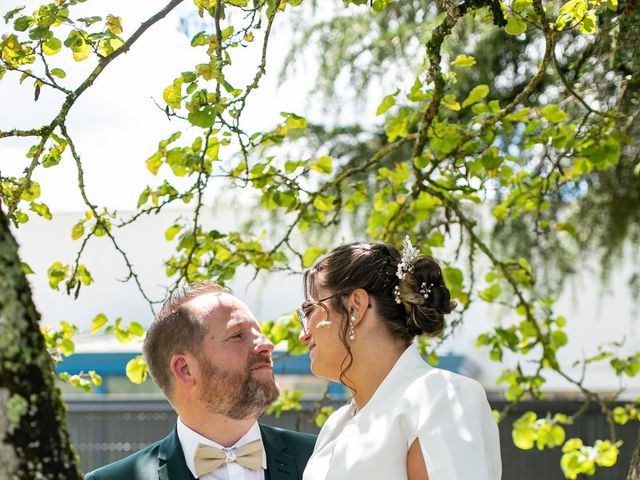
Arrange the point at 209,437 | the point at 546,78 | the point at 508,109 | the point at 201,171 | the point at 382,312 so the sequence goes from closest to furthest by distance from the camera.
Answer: the point at 382,312, the point at 209,437, the point at 201,171, the point at 508,109, the point at 546,78

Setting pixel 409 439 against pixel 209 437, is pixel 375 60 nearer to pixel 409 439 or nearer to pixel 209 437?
pixel 209 437

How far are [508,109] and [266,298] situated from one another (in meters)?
8.23

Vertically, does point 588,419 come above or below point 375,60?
below

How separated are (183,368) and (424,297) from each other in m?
1.01

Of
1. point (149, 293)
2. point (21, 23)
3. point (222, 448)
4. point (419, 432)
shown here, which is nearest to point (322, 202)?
point (222, 448)

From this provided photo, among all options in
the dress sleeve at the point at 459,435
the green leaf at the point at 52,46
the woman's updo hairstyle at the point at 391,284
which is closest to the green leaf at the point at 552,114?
the woman's updo hairstyle at the point at 391,284

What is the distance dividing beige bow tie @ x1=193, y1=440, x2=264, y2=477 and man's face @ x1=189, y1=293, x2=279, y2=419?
4.1 inches

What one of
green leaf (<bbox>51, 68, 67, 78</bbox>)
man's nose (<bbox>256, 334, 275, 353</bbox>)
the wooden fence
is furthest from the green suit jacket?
the wooden fence

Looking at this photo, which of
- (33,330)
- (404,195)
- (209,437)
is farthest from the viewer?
(404,195)

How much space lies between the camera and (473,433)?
7.34 feet

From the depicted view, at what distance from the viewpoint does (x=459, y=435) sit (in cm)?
221

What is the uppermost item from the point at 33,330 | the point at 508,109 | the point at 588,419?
the point at 508,109

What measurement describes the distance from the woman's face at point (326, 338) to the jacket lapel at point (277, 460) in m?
Answer: 0.65

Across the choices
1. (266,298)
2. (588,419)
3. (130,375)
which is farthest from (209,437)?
(266,298)
